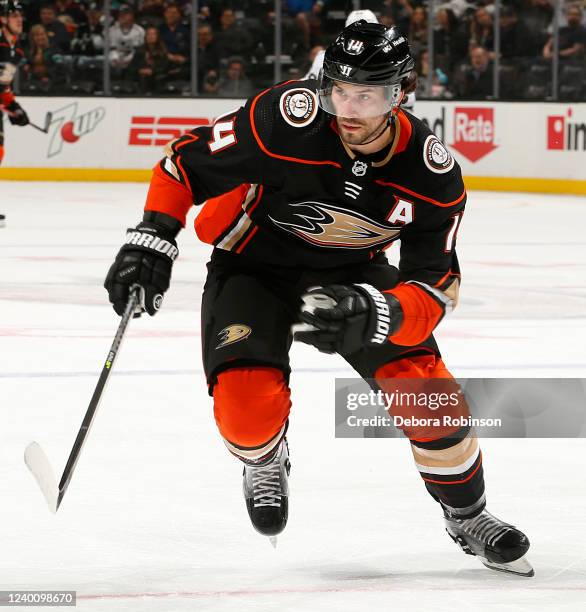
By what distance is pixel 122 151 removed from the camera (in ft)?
47.2

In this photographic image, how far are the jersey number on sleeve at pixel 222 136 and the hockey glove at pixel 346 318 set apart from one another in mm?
452

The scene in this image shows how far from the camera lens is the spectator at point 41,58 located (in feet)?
48.0

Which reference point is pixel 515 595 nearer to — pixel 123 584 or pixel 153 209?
pixel 123 584

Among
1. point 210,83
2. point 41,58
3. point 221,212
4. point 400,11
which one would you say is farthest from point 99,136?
point 221,212

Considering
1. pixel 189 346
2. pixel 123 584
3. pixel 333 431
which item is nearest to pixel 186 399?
pixel 333 431

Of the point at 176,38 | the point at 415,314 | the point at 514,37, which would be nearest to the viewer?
the point at 415,314

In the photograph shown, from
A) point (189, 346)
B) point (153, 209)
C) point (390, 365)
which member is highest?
point (153, 209)

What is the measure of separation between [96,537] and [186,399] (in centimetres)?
148

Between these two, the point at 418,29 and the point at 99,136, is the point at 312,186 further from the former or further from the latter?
the point at 99,136

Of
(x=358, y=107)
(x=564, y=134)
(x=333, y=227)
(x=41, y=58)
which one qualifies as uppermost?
(x=358, y=107)

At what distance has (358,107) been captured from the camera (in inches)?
110

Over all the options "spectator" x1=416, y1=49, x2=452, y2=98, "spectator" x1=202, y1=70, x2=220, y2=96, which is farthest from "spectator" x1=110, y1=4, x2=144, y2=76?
"spectator" x1=416, y1=49, x2=452, y2=98

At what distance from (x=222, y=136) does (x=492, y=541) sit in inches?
38.5

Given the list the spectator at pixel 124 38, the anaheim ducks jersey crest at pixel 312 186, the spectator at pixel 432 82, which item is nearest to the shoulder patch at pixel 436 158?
the anaheim ducks jersey crest at pixel 312 186
